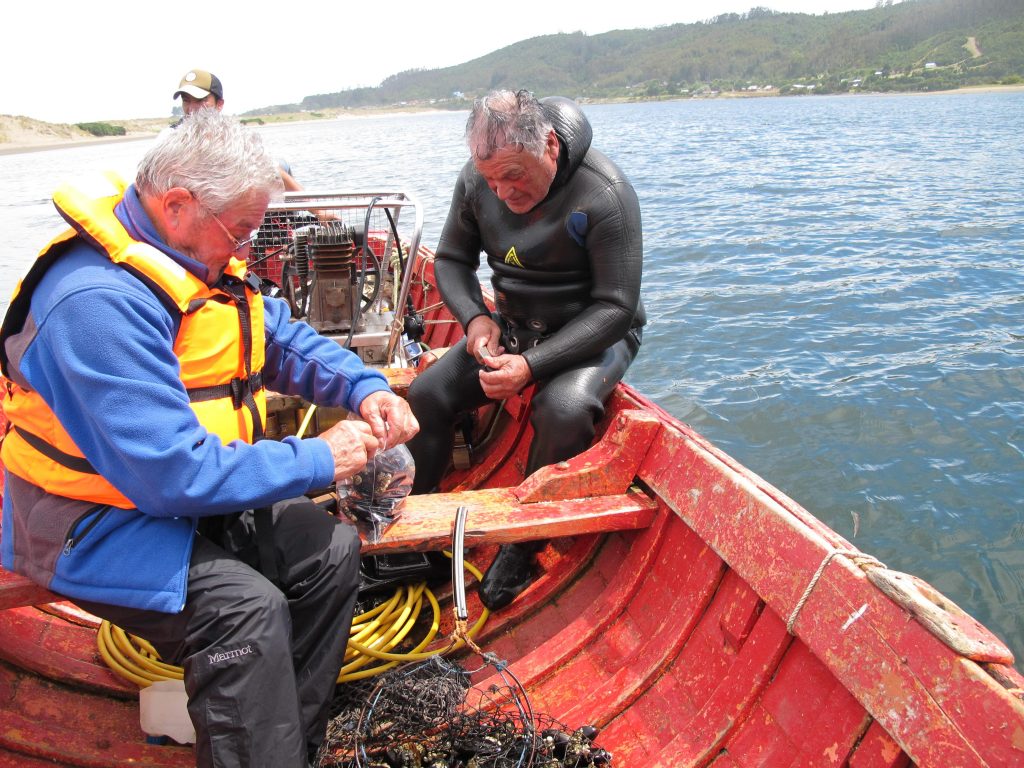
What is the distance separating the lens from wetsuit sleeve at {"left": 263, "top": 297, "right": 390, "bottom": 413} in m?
2.67

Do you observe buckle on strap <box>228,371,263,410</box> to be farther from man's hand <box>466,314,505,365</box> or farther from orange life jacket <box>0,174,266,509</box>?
man's hand <box>466,314,505,365</box>

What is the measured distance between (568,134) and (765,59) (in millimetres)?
154858

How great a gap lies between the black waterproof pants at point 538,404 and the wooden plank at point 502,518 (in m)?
0.34

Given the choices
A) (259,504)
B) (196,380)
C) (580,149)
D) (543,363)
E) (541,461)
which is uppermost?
(580,149)

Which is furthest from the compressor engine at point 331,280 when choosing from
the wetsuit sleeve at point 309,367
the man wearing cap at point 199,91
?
the wetsuit sleeve at point 309,367

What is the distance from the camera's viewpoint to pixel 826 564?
2078 mm

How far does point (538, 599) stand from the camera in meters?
3.11

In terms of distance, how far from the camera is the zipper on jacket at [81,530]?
1937mm

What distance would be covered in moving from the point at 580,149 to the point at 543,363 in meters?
0.89

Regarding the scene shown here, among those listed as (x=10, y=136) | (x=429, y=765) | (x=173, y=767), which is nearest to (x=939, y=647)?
(x=429, y=765)

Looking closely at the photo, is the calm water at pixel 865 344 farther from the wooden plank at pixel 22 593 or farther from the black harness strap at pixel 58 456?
the wooden plank at pixel 22 593

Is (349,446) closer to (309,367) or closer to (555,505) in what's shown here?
(309,367)

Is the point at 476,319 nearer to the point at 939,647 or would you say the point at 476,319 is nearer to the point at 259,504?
the point at 259,504

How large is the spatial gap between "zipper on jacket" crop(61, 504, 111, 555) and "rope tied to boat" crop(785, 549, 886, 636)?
1804 mm
